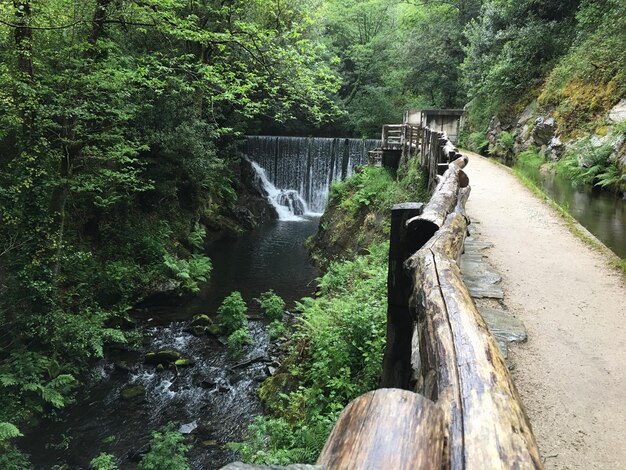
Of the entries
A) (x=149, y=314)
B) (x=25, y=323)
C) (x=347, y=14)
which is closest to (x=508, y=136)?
(x=149, y=314)

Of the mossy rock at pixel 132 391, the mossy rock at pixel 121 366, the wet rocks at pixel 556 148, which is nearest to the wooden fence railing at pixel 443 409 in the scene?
the mossy rock at pixel 132 391

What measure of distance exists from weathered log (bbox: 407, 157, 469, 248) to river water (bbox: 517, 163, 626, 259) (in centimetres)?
260

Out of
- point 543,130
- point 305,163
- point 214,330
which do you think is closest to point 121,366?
point 214,330

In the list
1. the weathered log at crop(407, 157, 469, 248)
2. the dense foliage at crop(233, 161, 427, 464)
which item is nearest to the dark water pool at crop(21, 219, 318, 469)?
the dense foliage at crop(233, 161, 427, 464)

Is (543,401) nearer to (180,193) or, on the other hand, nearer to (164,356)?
(164,356)

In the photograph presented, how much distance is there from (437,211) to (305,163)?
21.8 meters

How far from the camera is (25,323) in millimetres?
7797

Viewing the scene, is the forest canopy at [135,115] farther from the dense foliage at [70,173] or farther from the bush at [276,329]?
the bush at [276,329]

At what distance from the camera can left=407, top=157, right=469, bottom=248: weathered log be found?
3701mm

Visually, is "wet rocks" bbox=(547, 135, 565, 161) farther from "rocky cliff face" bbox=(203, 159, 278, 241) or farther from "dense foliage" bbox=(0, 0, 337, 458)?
"rocky cliff face" bbox=(203, 159, 278, 241)

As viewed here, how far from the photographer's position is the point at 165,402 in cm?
812

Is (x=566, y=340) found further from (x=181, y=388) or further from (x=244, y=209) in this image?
(x=244, y=209)

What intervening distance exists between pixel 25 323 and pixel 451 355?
8249 mm

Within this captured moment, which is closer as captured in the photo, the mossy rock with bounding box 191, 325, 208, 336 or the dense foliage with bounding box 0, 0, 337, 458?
the dense foliage with bounding box 0, 0, 337, 458
